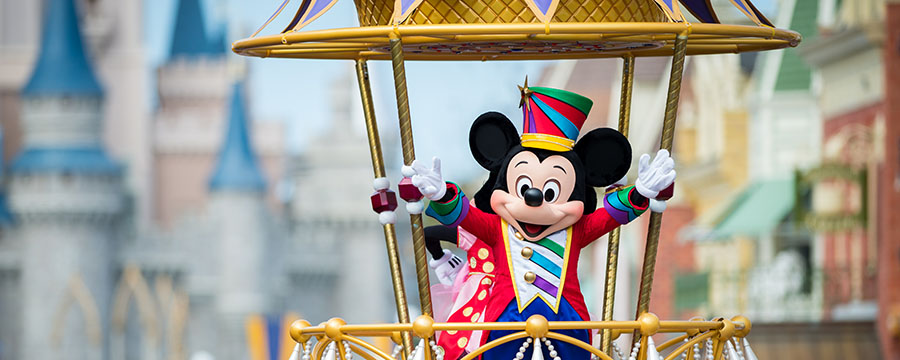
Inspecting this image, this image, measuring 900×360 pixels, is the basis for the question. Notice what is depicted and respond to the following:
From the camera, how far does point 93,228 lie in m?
42.0

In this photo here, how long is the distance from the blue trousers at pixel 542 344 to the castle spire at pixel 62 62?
38.1 metres

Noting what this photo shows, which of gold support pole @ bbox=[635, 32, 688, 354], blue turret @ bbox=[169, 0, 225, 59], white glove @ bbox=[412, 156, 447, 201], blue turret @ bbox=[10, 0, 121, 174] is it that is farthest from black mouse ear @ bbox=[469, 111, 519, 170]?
blue turret @ bbox=[169, 0, 225, 59]

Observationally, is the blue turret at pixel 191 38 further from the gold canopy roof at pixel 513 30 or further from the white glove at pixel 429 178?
the white glove at pixel 429 178

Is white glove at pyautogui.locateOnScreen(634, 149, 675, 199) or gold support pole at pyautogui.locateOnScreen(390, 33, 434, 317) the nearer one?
gold support pole at pyautogui.locateOnScreen(390, 33, 434, 317)

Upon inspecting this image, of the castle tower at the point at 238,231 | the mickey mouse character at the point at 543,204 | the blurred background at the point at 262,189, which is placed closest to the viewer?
the mickey mouse character at the point at 543,204

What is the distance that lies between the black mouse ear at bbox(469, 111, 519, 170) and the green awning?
13032 millimetres

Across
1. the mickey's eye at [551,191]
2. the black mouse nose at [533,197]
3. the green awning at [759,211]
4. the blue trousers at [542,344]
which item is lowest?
the blue trousers at [542,344]

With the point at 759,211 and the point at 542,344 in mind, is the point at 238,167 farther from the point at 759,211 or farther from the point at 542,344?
the point at 542,344

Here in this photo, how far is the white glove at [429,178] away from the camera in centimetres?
438

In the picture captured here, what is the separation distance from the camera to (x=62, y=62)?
42031 millimetres

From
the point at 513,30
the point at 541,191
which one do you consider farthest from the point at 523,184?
the point at 513,30

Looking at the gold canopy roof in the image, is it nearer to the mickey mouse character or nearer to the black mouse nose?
the mickey mouse character

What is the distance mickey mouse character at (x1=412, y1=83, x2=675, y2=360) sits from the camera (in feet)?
15.5

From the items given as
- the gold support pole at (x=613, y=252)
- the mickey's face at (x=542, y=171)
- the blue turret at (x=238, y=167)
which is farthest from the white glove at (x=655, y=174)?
the blue turret at (x=238, y=167)
